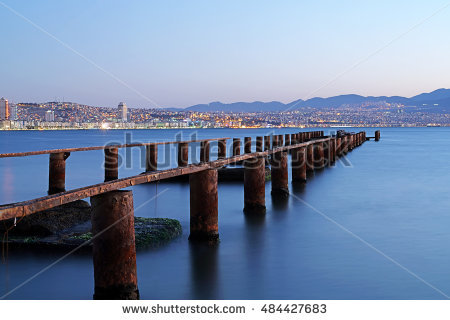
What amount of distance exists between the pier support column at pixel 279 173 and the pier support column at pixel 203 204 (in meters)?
5.18

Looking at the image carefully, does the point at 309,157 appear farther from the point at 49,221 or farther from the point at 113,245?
the point at 113,245

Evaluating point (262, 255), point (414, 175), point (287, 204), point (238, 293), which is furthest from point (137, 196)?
point (414, 175)

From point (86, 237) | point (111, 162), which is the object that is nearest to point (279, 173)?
point (111, 162)

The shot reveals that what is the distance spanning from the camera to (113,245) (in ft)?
18.6

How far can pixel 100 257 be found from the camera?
5.71 metres

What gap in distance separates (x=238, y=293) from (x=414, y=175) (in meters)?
20.9

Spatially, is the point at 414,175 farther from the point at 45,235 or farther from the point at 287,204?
the point at 45,235

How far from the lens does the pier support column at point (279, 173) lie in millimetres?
13820

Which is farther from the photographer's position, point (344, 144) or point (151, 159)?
point (344, 144)

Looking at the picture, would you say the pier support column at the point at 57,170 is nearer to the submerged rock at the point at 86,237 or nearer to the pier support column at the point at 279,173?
the pier support column at the point at 279,173

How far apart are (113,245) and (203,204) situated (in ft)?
9.79

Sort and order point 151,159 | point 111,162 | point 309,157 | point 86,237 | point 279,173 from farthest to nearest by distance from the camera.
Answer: point 309,157 < point 151,159 < point 111,162 < point 279,173 < point 86,237

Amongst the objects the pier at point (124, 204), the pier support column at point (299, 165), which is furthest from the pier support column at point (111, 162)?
the pier support column at point (299, 165)
